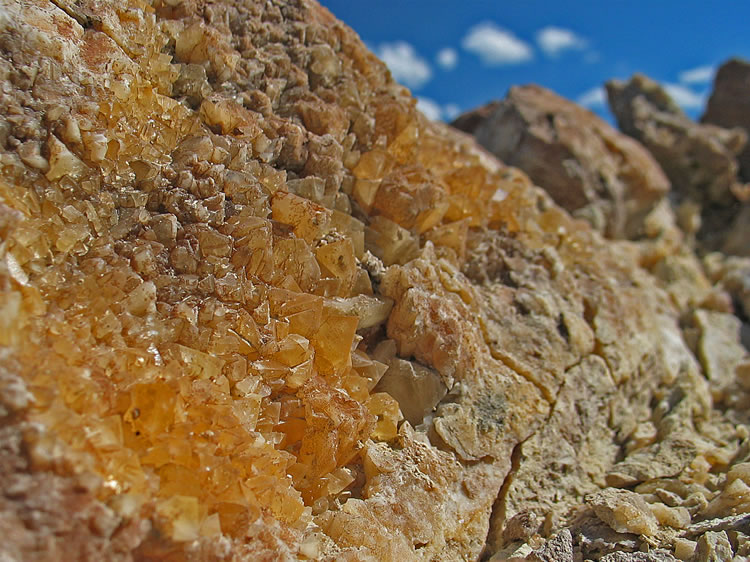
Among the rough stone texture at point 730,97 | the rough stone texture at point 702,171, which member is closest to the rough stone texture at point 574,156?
the rough stone texture at point 702,171

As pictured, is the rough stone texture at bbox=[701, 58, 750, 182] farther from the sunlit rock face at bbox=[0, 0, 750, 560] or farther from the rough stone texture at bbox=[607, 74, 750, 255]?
the sunlit rock face at bbox=[0, 0, 750, 560]

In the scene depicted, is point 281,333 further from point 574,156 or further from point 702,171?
point 702,171

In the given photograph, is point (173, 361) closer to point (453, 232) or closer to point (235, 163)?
point (235, 163)

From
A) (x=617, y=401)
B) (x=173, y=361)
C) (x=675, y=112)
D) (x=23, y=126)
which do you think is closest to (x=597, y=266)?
(x=617, y=401)

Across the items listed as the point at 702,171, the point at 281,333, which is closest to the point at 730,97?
the point at 702,171

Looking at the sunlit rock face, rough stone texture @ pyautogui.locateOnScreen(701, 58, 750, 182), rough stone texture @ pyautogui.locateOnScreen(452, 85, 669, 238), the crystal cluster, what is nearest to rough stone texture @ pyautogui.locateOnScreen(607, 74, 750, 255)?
rough stone texture @ pyautogui.locateOnScreen(452, 85, 669, 238)

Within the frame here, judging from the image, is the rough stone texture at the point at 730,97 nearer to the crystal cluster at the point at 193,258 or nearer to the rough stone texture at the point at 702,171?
the rough stone texture at the point at 702,171
